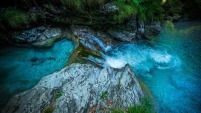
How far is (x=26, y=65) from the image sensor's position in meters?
6.19

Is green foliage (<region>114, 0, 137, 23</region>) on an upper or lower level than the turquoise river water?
upper

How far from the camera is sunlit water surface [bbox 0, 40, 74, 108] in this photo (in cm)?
533

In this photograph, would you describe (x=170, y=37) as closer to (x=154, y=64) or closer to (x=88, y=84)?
(x=154, y=64)

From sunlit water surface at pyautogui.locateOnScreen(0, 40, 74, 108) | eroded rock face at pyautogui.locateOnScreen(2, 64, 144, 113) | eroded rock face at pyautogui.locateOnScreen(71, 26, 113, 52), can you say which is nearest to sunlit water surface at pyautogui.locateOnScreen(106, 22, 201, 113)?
eroded rock face at pyautogui.locateOnScreen(71, 26, 113, 52)

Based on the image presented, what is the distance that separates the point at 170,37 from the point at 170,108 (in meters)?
4.48

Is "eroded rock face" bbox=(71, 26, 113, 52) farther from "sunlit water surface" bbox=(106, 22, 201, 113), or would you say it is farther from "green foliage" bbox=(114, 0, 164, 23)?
"green foliage" bbox=(114, 0, 164, 23)

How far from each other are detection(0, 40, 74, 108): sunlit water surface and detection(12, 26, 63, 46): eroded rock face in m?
0.32

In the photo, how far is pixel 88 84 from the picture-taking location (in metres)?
4.82

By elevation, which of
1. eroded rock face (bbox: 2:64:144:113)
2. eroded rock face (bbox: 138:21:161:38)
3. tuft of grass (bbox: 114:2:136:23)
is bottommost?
eroded rock face (bbox: 2:64:144:113)

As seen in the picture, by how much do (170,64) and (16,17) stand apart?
6.30 m

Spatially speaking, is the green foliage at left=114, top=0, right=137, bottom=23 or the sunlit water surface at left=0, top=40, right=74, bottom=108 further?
the green foliage at left=114, top=0, right=137, bottom=23

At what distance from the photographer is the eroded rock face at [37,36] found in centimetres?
727

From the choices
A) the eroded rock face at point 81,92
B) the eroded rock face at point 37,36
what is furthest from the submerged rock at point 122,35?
the eroded rock face at point 81,92

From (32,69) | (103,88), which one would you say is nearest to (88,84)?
(103,88)
